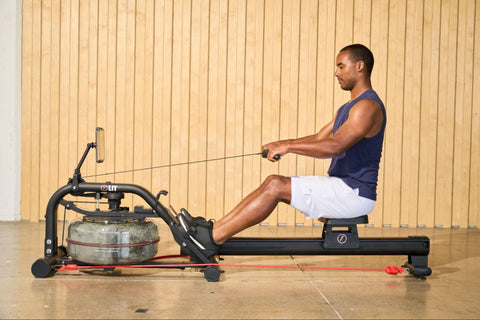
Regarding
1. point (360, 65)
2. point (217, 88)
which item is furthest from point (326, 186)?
point (217, 88)

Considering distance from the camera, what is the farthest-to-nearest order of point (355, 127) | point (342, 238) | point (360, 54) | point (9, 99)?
point (9, 99), point (360, 54), point (342, 238), point (355, 127)

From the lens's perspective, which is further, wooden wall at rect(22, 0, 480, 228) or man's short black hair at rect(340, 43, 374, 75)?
wooden wall at rect(22, 0, 480, 228)

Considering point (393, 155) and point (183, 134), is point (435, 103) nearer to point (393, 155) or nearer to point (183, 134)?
point (393, 155)

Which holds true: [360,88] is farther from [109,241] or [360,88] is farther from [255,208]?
[109,241]

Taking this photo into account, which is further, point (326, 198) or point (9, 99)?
point (9, 99)

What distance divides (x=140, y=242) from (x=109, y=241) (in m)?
0.17

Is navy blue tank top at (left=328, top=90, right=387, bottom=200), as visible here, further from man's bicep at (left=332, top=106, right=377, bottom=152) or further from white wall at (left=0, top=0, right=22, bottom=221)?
white wall at (left=0, top=0, right=22, bottom=221)

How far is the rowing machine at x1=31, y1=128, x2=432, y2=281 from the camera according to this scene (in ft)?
8.95

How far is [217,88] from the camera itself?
17.5ft

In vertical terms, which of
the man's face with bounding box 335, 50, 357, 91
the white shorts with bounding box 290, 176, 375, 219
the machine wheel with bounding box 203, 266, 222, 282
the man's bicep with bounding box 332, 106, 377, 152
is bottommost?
the machine wheel with bounding box 203, 266, 222, 282

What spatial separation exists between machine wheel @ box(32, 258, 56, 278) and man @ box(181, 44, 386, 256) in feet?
2.65

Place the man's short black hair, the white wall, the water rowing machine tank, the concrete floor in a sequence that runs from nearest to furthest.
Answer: the concrete floor < the water rowing machine tank < the man's short black hair < the white wall

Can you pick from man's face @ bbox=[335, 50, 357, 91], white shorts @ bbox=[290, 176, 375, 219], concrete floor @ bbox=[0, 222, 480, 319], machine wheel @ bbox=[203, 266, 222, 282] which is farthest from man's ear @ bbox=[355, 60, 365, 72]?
machine wheel @ bbox=[203, 266, 222, 282]

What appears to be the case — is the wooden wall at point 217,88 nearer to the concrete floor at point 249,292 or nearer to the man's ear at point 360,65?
the concrete floor at point 249,292
